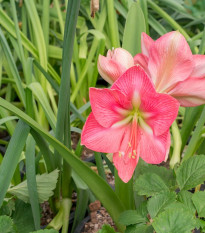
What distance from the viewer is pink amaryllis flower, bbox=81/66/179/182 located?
20.0 inches

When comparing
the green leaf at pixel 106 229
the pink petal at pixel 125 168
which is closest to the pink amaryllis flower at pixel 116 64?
the pink petal at pixel 125 168

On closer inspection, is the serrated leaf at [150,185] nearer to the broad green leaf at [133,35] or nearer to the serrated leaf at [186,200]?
the serrated leaf at [186,200]

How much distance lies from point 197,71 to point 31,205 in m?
0.39

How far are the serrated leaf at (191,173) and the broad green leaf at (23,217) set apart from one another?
315mm

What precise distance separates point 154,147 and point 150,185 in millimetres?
130

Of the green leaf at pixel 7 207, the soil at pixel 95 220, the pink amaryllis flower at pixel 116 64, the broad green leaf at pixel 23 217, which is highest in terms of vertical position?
the pink amaryllis flower at pixel 116 64

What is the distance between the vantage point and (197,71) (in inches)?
22.4

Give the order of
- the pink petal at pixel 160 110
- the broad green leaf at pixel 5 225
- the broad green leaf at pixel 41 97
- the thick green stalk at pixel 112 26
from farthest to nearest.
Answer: the thick green stalk at pixel 112 26
the broad green leaf at pixel 41 97
the broad green leaf at pixel 5 225
the pink petal at pixel 160 110

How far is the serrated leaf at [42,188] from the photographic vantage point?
0.76 meters

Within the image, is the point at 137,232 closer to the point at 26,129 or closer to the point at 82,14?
the point at 26,129

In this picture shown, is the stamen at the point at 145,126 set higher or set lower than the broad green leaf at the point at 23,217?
higher

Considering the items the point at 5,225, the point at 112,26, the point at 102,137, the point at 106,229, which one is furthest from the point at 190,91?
the point at 112,26

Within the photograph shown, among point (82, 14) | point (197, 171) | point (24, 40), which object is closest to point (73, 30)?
point (197, 171)

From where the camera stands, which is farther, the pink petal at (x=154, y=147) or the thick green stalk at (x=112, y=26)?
the thick green stalk at (x=112, y=26)
